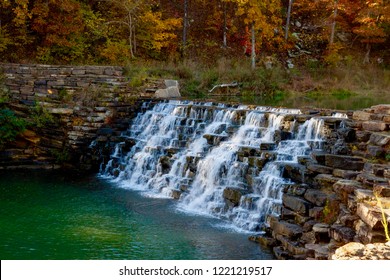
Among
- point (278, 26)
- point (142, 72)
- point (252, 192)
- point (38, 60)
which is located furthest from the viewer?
point (278, 26)

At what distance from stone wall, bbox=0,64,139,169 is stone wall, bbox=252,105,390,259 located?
26.0 feet

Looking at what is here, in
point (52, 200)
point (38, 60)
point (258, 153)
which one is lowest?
point (52, 200)

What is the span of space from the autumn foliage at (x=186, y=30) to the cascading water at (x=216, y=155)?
908 centimetres

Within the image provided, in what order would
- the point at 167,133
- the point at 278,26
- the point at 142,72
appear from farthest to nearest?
the point at 278,26 < the point at 142,72 < the point at 167,133

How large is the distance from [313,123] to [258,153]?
1.57m

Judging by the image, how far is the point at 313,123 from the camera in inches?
484

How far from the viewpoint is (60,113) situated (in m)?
16.9

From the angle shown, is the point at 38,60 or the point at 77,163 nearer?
the point at 77,163

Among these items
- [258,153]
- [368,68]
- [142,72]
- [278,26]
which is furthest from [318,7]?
[258,153]

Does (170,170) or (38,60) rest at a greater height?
(38,60)

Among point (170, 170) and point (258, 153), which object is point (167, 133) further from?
point (258, 153)

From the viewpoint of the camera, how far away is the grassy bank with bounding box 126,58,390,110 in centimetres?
2244

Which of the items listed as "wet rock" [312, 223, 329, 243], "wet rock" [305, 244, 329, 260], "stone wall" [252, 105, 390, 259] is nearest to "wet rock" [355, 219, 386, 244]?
"stone wall" [252, 105, 390, 259]

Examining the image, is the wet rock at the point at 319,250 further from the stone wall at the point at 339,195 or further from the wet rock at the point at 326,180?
the wet rock at the point at 326,180
